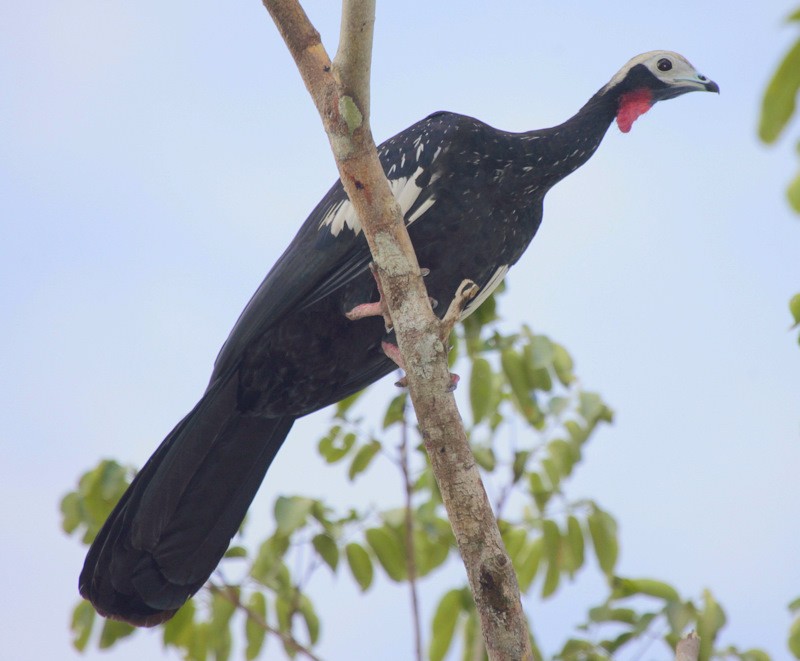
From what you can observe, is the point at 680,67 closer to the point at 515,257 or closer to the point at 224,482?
the point at 515,257

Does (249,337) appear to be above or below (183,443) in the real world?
above

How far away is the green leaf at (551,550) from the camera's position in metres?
3.90

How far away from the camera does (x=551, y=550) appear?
392 cm

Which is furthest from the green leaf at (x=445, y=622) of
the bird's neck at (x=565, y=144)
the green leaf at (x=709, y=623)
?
the bird's neck at (x=565, y=144)

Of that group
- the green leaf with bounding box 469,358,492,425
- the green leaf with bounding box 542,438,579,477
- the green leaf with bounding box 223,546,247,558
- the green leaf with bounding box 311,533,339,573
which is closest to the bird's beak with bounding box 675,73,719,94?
the green leaf with bounding box 469,358,492,425

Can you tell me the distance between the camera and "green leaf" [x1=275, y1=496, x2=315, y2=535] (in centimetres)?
367

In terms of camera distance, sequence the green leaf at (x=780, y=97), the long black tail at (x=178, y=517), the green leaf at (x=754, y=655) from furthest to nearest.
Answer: the long black tail at (x=178, y=517) < the green leaf at (x=754, y=655) < the green leaf at (x=780, y=97)

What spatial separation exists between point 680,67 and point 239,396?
2.38 m

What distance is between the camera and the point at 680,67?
4457 mm

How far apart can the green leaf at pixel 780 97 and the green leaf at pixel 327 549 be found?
229 cm

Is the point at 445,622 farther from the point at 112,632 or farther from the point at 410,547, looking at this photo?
the point at 112,632

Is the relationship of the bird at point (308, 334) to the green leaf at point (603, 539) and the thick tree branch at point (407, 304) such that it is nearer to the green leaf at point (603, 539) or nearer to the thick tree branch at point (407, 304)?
the thick tree branch at point (407, 304)

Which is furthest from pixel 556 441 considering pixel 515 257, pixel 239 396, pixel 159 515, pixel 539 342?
pixel 159 515

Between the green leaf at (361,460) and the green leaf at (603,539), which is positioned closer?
the green leaf at (603,539)
